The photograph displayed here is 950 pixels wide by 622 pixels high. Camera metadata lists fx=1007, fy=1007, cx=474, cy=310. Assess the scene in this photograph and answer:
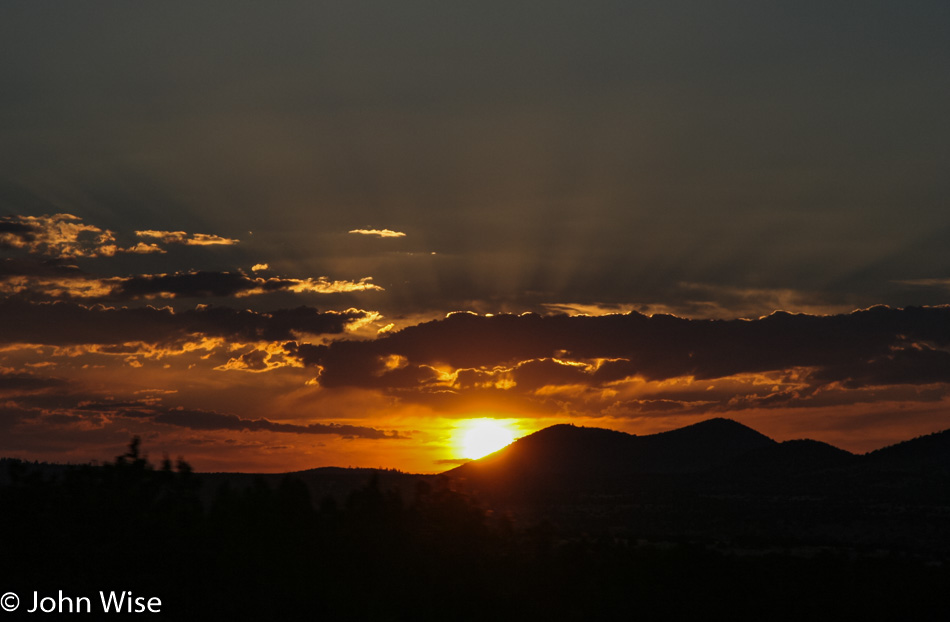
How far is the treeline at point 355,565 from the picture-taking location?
126ft

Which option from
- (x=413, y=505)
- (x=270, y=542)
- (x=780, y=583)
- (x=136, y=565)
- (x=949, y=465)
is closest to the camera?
(x=136, y=565)

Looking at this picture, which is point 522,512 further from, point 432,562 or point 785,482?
point 432,562

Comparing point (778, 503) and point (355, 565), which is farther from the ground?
point (355, 565)

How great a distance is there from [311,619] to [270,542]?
20.1 feet

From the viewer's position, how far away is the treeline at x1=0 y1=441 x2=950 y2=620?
38.3 m

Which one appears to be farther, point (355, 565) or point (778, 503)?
point (778, 503)

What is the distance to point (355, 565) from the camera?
46344mm

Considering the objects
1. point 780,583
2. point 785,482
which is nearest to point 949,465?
point 785,482

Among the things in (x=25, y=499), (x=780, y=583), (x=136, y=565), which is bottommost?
(x=780, y=583)

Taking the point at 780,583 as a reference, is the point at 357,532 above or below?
above

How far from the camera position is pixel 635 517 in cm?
13325

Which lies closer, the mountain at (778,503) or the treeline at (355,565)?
the treeline at (355,565)

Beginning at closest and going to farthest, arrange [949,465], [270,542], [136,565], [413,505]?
1. [136,565]
2. [270,542]
3. [413,505]
4. [949,465]

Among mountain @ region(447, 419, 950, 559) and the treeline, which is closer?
the treeline
